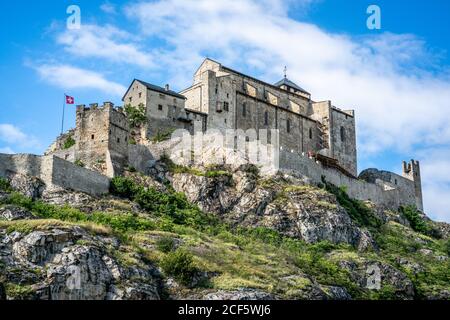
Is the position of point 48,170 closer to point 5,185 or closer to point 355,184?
point 5,185

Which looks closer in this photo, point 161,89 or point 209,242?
point 209,242

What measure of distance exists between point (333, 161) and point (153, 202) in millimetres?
28561

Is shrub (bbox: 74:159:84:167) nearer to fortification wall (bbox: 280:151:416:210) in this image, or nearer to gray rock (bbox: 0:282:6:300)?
Result: fortification wall (bbox: 280:151:416:210)

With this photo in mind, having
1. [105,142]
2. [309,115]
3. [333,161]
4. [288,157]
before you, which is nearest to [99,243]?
[105,142]

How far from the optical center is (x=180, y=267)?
49000mm

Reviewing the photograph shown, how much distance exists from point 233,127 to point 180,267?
3442cm

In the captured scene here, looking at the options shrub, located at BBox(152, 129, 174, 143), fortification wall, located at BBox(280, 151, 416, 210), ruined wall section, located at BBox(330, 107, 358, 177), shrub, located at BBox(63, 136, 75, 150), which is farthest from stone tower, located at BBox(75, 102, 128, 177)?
ruined wall section, located at BBox(330, 107, 358, 177)

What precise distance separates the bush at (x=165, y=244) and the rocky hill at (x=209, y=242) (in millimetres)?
86

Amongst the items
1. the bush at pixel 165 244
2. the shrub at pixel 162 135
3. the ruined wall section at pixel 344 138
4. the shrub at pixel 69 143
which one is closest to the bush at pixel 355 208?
the ruined wall section at pixel 344 138

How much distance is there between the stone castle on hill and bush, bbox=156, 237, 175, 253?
12.0m

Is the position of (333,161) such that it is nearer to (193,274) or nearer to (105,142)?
(105,142)

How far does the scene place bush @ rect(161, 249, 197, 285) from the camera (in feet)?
160

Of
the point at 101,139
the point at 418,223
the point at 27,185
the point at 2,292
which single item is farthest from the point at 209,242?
the point at 418,223

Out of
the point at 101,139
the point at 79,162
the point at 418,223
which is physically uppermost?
the point at 101,139
